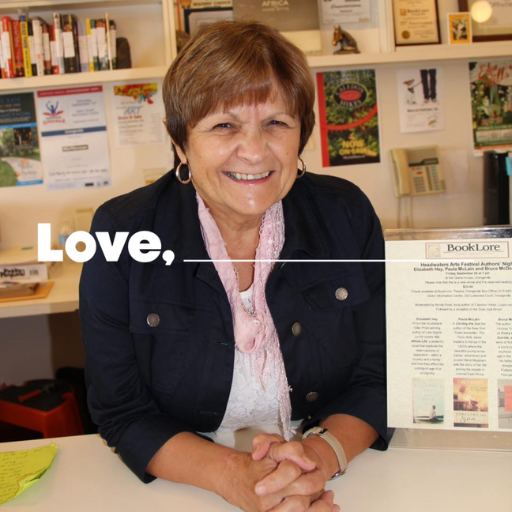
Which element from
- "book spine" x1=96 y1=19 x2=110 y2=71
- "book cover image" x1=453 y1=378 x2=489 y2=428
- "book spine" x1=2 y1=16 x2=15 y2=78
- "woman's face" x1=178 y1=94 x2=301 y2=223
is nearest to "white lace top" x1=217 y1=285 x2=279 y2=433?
"woman's face" x1=178 y1=94 x2=301 y2=223

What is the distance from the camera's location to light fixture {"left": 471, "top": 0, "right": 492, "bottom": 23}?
215cm

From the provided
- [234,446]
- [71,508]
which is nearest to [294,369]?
[234,446]

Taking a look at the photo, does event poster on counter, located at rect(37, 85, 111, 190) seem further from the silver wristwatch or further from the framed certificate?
the silver wristwatch

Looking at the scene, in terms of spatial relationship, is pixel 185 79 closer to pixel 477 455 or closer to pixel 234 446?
pixel 234 446

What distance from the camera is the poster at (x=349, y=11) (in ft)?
7.06

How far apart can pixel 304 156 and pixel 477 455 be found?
5.13 feet

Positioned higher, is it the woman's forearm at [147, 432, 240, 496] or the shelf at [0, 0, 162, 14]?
the shelf at [0, 0, 162, 14]

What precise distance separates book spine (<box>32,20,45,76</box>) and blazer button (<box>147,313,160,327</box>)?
51.8 inches

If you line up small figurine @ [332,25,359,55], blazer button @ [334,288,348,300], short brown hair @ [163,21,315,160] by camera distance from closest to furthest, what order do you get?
short brown hair @ [163,21,315,160], blazer button @ [334,288,348,300], small figurine @ [332,25,359,55]

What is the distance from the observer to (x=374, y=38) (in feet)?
7.08

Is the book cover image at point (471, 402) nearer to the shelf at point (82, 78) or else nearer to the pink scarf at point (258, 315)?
the pink scarf at point (258, 315)

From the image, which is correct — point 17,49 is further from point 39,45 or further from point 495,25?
point 495,25

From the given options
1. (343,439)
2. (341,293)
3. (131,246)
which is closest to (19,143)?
(131,246)

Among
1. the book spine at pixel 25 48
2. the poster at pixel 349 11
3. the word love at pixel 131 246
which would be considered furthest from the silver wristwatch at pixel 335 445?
the poster at pixel 349 11
